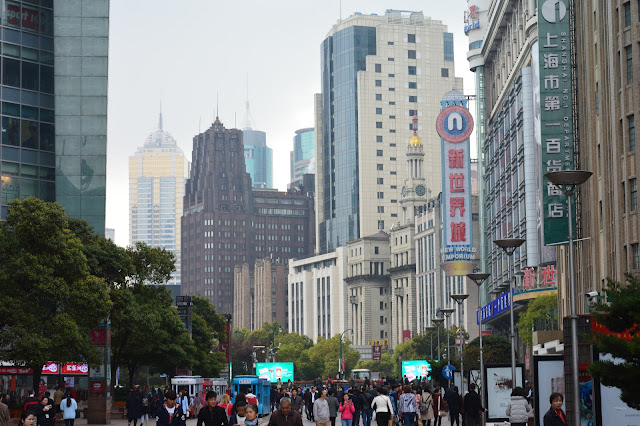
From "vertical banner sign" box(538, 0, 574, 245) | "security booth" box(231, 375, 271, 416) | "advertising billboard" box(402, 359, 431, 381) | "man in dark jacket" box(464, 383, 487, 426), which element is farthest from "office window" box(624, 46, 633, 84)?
"advertising billboard" box(402, 359, 431, 381)

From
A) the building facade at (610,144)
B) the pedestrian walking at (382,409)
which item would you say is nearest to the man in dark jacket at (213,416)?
the pedestrian walking at (382,409)

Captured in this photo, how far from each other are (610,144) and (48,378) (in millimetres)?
40902

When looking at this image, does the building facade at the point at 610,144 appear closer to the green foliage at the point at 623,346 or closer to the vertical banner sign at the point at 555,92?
the vertical banner sign at the point at 555,92

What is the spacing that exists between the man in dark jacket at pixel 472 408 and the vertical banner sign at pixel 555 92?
35.1 metres

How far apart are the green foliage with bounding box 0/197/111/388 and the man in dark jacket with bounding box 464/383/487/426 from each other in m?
22.2

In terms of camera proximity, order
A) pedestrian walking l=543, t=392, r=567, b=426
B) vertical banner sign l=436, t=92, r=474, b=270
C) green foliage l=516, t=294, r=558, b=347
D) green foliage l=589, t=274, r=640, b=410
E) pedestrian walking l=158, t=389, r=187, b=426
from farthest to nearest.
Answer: vertical banner sign l=436, t=92, r=474, b=270 → green foliage l=516, t=294, r=558, b=347 → pedestrian walking l=158, t=389, r=187, b=426 → pedestrian walking l=543, t=392, r=567, b=426 → green foliage l=589, t=274, r=640, b=410

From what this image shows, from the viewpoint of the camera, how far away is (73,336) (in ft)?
166

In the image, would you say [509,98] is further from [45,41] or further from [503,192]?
[45,41]

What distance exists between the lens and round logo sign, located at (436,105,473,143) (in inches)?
5251

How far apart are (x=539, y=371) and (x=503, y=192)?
285ft

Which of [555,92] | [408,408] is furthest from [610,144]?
[408,408]

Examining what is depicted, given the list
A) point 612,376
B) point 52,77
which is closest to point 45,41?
point 52,77

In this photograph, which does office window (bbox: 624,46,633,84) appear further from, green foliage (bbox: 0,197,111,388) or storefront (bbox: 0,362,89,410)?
storefront (bbox: 0,362,89,410)

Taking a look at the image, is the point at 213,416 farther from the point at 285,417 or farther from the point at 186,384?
the point at 186,384
